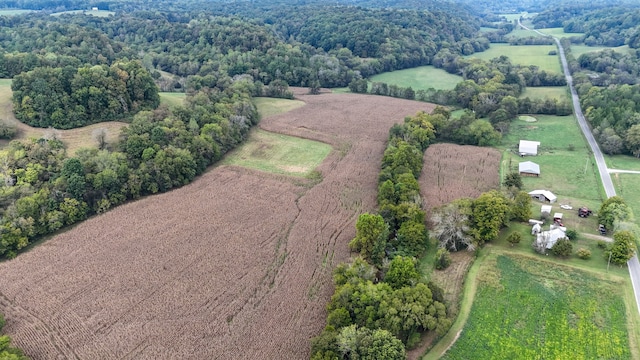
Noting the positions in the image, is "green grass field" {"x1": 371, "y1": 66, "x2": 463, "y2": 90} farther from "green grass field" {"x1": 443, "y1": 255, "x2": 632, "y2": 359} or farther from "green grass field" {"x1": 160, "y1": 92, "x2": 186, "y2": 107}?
"green grass field" {"x1": 443, "y1": 255, "x2": 632, "y2": 359}

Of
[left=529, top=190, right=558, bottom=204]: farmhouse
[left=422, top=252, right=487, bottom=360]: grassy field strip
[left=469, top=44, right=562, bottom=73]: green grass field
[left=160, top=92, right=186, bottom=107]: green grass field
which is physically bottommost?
[left=422, top=252, right=487, bottom=360]: grassy field strip

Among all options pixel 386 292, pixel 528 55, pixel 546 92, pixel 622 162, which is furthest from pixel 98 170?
pixel 528 55

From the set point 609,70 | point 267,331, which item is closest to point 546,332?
point 267,331

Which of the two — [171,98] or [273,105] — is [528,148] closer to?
[273,105]

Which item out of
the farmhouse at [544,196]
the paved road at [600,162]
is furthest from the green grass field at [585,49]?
the farmhouse at [544,196]

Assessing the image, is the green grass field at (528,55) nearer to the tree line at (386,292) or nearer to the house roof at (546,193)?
the house roof at (546,193)

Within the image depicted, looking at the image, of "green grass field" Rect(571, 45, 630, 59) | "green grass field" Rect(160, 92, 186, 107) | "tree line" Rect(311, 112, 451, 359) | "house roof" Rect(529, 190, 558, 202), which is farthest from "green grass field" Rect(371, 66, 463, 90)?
"tree line" Rect(311, 112, 451, 359)
